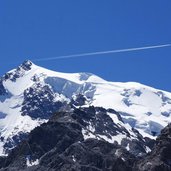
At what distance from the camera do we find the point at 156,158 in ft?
655

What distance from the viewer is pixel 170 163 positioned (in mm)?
196750

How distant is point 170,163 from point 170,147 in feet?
15.5

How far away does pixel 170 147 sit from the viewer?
199375 mm

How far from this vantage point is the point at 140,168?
653ft

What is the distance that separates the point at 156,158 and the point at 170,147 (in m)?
4.65

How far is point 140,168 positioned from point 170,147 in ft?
31.4

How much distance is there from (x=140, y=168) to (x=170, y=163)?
318 inches

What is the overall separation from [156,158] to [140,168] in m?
4.96
